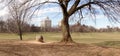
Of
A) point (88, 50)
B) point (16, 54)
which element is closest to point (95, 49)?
point (88, 50)

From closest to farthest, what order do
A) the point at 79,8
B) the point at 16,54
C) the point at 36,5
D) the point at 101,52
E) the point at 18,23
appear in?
the point at 16,54 → the point at 101,52 → the point at 36,5 → the point at 79,8 → the point at 18,23

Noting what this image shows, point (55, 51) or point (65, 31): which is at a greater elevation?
point (65, 31)

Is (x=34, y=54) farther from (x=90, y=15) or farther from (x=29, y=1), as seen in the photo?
(x=90, y=15)

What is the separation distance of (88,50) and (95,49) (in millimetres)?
717

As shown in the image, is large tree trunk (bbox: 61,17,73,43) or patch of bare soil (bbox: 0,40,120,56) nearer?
patch of bare soil (bbox: 0,40,120,56)

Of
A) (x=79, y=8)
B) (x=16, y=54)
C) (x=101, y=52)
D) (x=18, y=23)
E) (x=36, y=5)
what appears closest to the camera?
(x=16, y=54)

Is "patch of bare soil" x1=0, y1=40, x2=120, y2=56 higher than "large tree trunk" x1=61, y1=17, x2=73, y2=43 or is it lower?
lower

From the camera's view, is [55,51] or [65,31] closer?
[55,51]

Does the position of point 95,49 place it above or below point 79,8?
below

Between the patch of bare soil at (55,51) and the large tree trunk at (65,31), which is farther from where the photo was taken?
the large tree trunk at (65,31)

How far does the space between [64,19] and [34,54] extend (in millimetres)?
6865

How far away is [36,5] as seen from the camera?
20.6 meters

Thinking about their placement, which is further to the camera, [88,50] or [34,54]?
[88,50]

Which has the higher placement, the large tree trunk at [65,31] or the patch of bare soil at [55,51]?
the large tree trunk at [65,31]
